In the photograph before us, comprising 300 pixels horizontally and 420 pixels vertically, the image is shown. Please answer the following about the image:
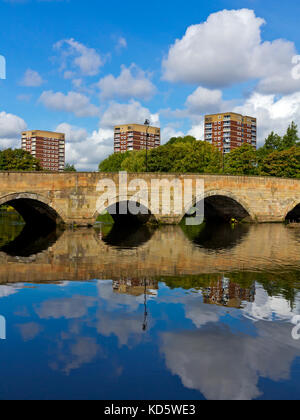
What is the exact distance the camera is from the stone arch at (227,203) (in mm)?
42312

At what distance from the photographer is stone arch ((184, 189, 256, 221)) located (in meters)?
42.3

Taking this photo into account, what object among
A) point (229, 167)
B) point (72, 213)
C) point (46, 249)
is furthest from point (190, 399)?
point (229, 167)

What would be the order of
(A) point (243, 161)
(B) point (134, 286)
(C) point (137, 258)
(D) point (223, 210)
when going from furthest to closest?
(A) point (243, 161) → (D) point (223, 210) → (C) point (137, 258) → (B) point (134, 286)

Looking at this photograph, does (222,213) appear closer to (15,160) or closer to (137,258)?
(137,258)

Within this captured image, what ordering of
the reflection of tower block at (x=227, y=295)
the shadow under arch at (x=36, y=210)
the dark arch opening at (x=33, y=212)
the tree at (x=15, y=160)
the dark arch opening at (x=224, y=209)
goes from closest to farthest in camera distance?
the reflection of tower block at (x=227, y=295), the shadow under arch at (x=36, y=210), the dark arch opening at (x=33, y=212), the dark arch opening at (x=224, y=209), the tree at (x=15, y=160)

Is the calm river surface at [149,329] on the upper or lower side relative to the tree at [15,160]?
lower

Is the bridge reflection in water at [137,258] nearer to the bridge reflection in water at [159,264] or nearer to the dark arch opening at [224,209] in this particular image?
the bridge reflection in water at [159,264]

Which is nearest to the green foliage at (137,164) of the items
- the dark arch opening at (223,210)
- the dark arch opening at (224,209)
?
the dark arch opening at (223,210)

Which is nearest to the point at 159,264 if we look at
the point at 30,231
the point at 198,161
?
the point at 30,231

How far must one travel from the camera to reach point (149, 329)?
9867 millimetres

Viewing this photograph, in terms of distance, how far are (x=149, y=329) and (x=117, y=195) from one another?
29.1 m

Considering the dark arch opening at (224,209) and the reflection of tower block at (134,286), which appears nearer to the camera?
the reflection of tower block at (134,286)

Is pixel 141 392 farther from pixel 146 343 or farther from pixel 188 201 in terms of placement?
pixel 188 201

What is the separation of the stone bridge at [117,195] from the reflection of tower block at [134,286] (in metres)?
23.1
